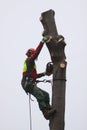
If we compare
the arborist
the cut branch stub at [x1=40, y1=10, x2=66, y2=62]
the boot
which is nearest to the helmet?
the arborist

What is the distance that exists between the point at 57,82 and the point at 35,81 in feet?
4.11

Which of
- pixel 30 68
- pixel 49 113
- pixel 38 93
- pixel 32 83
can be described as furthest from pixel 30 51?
pixel 49 113

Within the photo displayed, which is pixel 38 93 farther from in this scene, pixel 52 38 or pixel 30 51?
pixel 52 38

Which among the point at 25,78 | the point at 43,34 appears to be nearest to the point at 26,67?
the point at 25,78

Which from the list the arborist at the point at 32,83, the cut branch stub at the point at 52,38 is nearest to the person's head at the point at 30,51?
the arborist at the point at 32,83

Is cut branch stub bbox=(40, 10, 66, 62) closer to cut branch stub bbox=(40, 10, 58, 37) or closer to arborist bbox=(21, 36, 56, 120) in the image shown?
cut branch stub bbox=(40, 10, 58, 37)

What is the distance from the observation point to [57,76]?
938 centimetres

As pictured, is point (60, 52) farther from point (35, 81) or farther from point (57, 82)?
point (35, 81)

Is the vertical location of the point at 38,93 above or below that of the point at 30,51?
below

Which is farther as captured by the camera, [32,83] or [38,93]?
[32,83]

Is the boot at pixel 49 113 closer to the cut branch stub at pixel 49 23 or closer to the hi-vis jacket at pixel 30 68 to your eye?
the hi-vis jacket at pixel 30 68

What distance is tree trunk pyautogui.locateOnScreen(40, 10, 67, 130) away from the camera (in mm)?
9250

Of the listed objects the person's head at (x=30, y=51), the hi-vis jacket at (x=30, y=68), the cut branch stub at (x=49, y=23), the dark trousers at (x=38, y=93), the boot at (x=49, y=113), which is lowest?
the boot at (x=49, y=113)

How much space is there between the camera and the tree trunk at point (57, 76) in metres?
9.25
